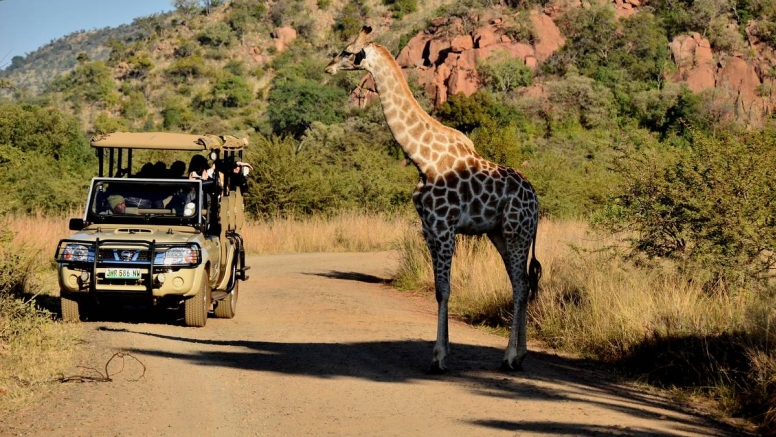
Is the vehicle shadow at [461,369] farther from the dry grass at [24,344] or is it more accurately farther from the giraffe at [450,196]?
the dry grass at [24,344]

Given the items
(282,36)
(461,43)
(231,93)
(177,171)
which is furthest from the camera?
(282,36)

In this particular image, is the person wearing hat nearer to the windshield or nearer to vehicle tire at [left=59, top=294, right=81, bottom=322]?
the windshield

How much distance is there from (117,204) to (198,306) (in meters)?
2.18

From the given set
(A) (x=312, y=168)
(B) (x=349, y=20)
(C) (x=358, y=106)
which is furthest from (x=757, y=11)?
(A) (x=312, y=168)

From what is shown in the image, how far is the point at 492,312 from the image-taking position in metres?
14.1

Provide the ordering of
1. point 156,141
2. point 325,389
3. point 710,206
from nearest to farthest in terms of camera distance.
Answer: point 325,389 → point 710,206 → point 156,141

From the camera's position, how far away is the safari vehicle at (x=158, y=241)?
12.1m

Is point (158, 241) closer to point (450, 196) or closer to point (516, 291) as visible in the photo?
point (450, 196)

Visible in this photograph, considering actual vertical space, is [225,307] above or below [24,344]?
below

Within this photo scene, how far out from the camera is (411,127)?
1084 cm

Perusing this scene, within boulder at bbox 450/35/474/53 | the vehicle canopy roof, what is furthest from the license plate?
boulder at bbox 450/35/474/53

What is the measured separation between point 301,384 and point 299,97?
6855 cm

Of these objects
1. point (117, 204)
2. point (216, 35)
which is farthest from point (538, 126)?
point (117, 204)

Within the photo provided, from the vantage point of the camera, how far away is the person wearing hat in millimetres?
13609
